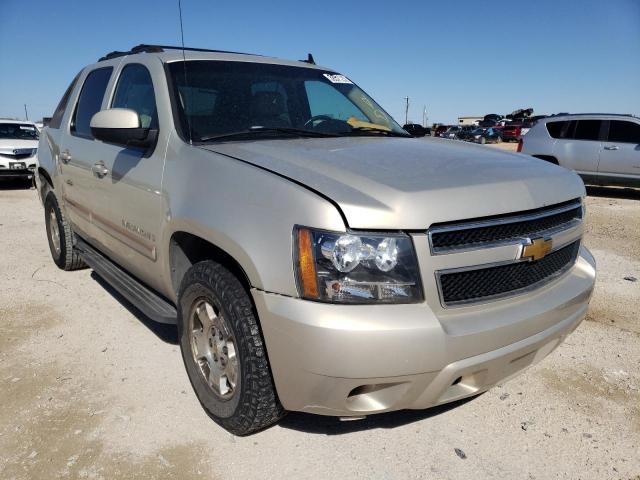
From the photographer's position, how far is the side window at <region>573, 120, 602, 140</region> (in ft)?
36.0

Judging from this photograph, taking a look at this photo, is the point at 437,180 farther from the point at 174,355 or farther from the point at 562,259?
the point at 174,355

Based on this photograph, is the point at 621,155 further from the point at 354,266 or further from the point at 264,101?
the point at 354,266

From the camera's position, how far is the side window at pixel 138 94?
297 centimetres

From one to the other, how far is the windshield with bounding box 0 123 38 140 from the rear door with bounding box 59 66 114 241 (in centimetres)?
954

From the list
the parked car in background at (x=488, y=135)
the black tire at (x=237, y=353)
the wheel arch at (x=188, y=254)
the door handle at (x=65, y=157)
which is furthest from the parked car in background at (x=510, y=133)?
the black tire at (x=237, y=353)

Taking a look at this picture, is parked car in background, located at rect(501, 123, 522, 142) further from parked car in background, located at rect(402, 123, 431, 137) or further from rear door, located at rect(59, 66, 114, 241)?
rear door, located at rect(59, 66, 114, 241)

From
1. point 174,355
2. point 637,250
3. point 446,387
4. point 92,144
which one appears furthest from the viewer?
point 637,250

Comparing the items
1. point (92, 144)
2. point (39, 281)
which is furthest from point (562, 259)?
point (39, 281)

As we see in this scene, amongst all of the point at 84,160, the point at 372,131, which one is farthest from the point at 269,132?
the point at 84,160

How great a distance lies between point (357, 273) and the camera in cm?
184

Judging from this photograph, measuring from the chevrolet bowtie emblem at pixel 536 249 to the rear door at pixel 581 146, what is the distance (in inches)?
396

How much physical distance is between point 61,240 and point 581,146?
34.6 ft

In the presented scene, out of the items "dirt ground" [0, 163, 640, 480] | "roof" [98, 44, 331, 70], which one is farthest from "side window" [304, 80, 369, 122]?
"dirt ground" [0, 163, 640, 480]

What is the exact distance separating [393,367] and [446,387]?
289 mm
